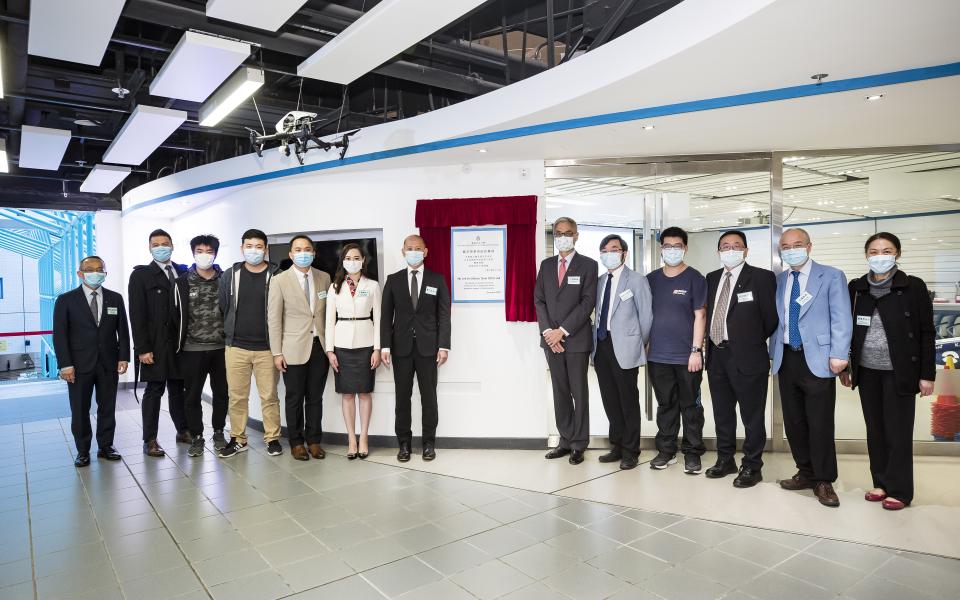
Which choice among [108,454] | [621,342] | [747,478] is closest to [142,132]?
[108,454]

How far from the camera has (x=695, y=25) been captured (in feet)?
8.67

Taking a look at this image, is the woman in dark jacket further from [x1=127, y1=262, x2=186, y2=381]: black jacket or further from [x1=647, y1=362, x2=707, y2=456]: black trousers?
[x1=127, y1=262, x2=186, y2=381]: black jacket

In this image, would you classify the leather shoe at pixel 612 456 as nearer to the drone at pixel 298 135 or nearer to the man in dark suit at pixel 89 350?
the drone at pixel 298 135

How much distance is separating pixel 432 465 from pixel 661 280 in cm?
227

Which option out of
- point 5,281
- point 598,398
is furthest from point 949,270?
point 5,281

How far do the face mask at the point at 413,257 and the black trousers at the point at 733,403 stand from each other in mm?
2300

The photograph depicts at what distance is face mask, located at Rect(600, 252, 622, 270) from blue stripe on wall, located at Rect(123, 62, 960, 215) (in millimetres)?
1008

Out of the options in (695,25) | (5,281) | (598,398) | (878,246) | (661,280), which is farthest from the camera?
(5,281)

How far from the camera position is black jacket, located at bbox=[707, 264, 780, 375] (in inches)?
149

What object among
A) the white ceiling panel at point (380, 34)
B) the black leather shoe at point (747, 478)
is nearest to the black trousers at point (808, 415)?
the black leather shoe at point (747, 478)

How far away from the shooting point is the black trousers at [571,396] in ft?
14.6

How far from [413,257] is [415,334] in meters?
0.62

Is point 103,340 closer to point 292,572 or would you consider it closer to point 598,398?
point 292,572

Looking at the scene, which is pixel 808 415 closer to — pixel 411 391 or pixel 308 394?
pixel 411 391
